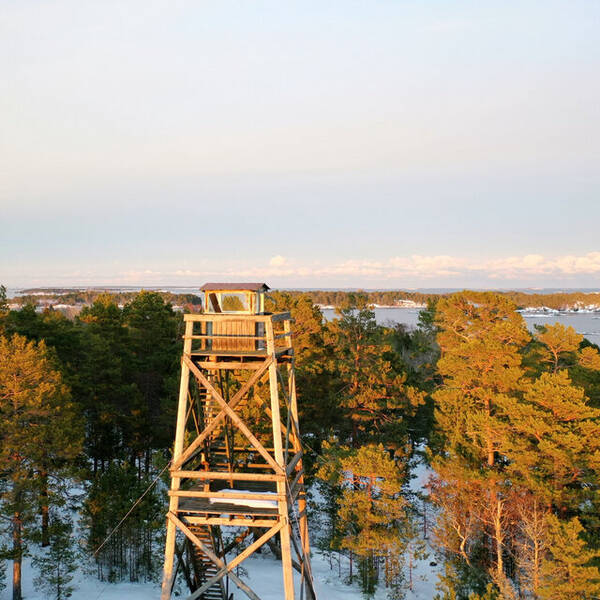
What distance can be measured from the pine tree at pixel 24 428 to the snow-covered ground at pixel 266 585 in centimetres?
239

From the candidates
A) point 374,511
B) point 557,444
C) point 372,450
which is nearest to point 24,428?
point 372,450

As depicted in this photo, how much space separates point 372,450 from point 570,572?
7.38 metres

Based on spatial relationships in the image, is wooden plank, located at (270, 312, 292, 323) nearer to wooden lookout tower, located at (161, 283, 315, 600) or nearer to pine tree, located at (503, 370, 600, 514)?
wooden lookout tower, located at (161, 283, 315, 600)

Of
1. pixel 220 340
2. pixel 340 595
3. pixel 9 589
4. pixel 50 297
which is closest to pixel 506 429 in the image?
pixel 340 595

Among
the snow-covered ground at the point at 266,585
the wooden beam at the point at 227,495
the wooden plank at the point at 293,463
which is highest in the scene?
the wooden plank at the point at 293,463

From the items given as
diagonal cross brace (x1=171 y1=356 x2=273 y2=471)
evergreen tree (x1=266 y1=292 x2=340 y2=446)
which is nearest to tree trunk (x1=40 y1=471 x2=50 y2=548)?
diagonal cross brace (x1=171 y1=356 x2=273 y2=471)

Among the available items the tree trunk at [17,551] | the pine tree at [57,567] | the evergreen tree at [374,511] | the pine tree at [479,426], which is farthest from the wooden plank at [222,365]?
the pine tree at [479,426]

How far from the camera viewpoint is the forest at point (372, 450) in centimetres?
1702

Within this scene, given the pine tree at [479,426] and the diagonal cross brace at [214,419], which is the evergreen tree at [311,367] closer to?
the pine tree at [479,426]

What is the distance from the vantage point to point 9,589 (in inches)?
774

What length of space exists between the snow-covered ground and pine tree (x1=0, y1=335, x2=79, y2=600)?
94.1 inches

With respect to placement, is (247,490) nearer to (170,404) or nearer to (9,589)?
(9,589)

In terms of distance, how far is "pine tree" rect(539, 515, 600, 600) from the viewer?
1405 centimetres

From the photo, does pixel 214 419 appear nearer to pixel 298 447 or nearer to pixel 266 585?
pixel 298 447
